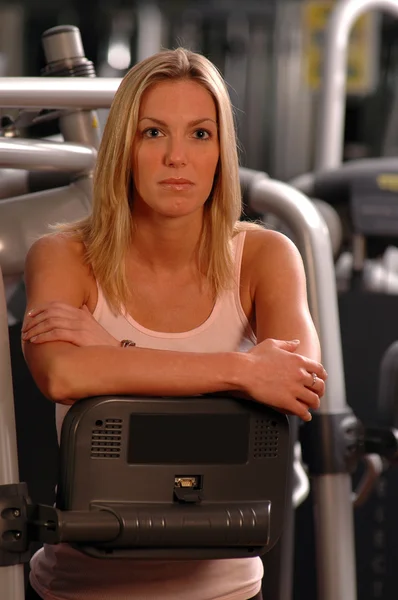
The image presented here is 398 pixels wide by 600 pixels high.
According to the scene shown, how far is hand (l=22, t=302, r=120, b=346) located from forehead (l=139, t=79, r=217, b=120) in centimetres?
34

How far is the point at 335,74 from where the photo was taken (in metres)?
3.43

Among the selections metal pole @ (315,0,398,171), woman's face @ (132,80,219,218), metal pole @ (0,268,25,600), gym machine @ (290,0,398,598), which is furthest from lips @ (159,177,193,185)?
metal pole @ (315,0,398,171)

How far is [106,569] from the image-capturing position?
1.62 m

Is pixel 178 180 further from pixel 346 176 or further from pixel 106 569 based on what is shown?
pixel 346 176

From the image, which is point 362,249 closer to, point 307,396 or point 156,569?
point 307,396

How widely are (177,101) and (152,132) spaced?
6cm

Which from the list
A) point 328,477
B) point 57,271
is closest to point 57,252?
point 57,271

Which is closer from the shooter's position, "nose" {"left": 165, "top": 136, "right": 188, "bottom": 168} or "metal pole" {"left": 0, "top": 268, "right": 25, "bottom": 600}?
"metal pole" {"left": 0, "top": 268, "right": 25, "bottom": 600}

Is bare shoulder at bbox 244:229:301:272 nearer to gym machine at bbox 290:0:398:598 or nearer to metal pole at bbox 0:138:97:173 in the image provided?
metal pole at bbox 0:138:97:173

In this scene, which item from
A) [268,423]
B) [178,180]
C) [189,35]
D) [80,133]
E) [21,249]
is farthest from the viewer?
[189,35]

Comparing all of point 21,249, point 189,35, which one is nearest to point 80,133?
point 21,249

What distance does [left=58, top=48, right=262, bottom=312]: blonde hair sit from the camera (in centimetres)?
169

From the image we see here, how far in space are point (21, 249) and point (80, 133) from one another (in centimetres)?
38

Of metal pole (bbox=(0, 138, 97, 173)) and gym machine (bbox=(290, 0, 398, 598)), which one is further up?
metal pole (bbox=(0, 138, 97, 173))
